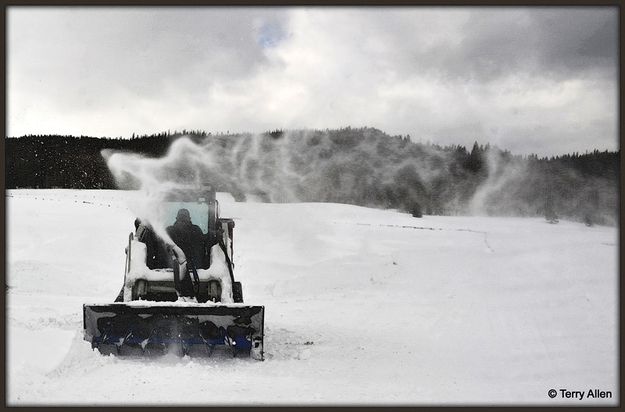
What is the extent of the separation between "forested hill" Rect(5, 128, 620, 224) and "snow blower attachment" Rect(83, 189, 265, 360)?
28.3 metres

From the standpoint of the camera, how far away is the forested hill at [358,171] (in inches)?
1697

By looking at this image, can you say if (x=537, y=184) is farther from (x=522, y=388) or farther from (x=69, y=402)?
(x=69, y=402)

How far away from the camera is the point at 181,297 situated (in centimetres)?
912

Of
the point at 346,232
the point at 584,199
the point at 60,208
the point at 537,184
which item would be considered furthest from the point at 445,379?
the point at 537,184

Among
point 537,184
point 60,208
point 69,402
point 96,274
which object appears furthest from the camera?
point 537,184

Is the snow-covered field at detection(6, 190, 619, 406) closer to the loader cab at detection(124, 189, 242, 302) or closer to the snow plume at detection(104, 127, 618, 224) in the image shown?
the loader cab at detection(124, 189, 242, 302)

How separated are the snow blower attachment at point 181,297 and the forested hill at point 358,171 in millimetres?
28329

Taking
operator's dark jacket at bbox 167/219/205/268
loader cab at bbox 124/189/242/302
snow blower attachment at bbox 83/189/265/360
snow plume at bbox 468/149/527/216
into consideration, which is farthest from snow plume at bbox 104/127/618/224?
operator's dark jacket at bbox 167/219/205/268

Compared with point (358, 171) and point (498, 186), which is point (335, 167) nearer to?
point (358, 171)

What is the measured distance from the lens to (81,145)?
218 ft

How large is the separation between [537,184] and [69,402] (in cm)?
→ 4380

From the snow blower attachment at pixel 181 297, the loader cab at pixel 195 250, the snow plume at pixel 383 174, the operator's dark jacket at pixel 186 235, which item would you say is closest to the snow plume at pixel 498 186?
the snow plume at pixel 383 174

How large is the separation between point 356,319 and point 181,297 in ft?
14.5

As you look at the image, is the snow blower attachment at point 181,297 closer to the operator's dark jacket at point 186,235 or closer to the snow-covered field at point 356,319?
the operator's dark jacket at point 186,235
